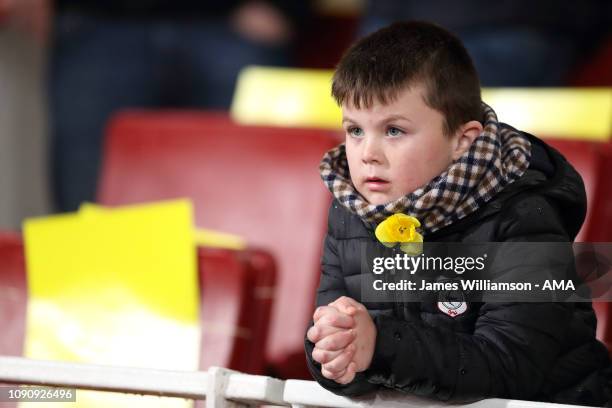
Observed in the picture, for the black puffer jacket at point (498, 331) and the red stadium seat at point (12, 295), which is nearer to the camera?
the black puffer jacket at point (498, 331)

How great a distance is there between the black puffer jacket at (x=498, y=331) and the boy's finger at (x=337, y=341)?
0.03 metres

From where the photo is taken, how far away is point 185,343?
986 mm

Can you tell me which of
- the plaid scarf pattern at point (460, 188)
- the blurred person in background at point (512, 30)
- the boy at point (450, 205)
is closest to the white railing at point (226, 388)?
the boy at point (450, 205)

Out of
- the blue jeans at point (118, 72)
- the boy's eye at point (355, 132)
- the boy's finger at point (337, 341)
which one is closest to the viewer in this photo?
the boy's finger at point (337, 341)

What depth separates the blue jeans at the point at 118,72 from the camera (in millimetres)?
1774

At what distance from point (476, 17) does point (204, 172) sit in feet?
1.74

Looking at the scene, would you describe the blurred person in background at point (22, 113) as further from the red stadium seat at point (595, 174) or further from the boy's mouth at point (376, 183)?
the boy's mouth at point (376, 183)

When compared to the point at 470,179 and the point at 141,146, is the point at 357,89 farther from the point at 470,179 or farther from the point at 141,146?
the point at 141,146

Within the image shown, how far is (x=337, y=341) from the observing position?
59 centimetres

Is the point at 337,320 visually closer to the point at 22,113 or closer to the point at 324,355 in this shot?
the point at 324,355

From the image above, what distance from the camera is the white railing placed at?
0.62 meters

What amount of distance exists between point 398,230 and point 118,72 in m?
1.21

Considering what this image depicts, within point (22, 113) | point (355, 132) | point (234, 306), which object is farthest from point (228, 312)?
point (22, 113)

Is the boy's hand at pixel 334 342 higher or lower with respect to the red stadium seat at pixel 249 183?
lower
